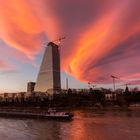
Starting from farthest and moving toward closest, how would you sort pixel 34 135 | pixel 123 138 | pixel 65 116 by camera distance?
pixel 65 116 → pixel 34 135 → pixel 123 138

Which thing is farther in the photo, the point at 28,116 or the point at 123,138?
the point at 28,116

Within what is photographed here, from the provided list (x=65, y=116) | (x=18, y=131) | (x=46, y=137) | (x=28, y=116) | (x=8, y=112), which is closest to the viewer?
(x=46, y=137)

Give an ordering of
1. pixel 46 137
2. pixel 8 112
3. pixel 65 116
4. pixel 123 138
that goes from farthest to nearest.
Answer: pixel 8 112 → pixel 65 116 → pixel 46 137 → pixel 123 138

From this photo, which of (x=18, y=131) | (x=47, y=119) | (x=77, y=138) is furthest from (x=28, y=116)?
(x=77, y=138)

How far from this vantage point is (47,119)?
101 metres

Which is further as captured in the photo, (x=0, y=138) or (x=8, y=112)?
(x=8, y=112)

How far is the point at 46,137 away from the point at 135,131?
1972cm

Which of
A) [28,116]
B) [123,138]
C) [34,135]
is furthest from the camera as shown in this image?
[28,116]

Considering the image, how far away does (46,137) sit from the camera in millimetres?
61344

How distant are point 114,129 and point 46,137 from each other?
56.2 ft

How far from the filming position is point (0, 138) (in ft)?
202

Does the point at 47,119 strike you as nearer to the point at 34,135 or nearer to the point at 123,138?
the point at 34,135

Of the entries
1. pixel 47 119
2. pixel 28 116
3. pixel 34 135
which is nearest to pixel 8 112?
pixel 28 116

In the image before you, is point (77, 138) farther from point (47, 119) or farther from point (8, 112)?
point (8, 112)
